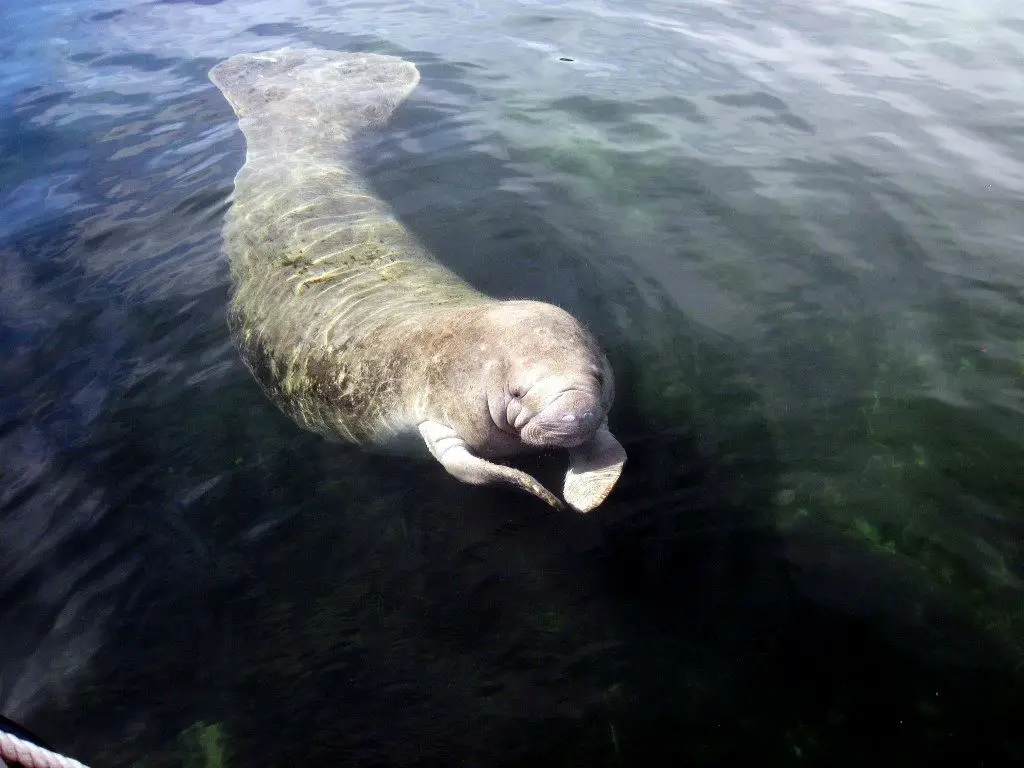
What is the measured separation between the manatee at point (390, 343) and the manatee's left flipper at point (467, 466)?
0.4 inches

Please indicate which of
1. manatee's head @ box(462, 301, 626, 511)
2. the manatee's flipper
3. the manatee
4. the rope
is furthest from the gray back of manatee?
the rope

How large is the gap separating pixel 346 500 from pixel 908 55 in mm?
10658

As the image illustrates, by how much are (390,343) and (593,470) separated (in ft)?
6.25

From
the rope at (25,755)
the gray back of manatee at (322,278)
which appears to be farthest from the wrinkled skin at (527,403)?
the rope at (25,755)

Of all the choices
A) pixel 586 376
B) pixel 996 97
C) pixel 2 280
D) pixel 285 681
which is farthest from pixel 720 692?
pixel 996 97

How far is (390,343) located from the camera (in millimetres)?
5082

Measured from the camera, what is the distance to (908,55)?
1006 centimetres

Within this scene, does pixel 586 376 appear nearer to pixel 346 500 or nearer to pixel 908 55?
pixel 346 500

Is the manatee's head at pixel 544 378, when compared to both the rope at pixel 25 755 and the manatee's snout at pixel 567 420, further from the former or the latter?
the rope at pixel 25 755

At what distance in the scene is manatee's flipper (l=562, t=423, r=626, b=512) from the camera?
394cm

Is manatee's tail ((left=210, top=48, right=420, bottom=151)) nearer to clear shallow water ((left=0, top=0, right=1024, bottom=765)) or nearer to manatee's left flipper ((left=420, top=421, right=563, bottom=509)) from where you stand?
clear shallow water ((left=0, top=0, right=1024, bottom=765))

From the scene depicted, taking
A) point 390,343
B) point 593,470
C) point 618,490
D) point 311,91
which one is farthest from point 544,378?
point 311,91

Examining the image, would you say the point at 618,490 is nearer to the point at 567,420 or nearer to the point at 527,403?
the point at 567,420

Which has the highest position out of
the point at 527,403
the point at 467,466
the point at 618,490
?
the point at 527,403
